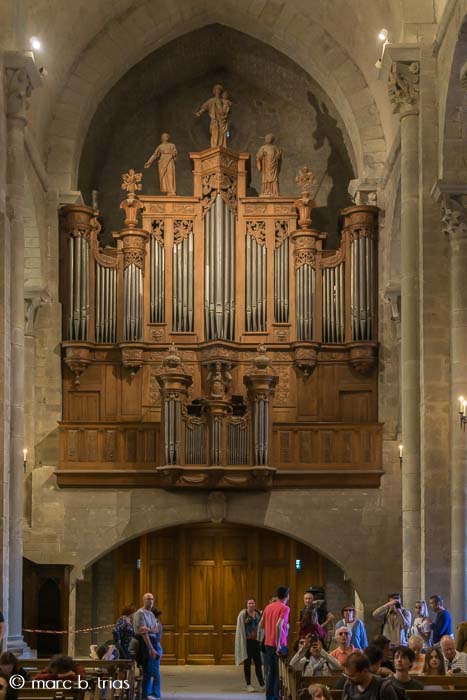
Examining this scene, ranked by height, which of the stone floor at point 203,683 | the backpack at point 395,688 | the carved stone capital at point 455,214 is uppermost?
the carved stone capital at point 455,214

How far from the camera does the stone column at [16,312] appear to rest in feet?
68.3

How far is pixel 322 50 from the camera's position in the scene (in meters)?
27.0

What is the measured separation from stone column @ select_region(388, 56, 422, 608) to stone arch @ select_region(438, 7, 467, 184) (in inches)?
28.7

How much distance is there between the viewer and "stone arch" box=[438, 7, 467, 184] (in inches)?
749

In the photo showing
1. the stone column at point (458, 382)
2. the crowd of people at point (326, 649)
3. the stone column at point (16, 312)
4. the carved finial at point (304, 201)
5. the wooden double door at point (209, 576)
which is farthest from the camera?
the wooden double door at point (209, 576)

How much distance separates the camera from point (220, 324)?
26.2 metres

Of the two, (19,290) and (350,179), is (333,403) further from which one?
(19,290)

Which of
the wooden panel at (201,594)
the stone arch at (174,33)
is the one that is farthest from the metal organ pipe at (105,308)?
the wooden panel at (201,594)

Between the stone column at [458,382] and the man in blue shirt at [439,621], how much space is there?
1319mm

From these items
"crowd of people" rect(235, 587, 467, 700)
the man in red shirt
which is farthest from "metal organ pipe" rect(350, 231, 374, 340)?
the man in red shirt

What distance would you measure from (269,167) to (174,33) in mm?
3263

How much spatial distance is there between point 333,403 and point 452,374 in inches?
270

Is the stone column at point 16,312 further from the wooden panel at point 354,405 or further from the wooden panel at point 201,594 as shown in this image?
the wooden panel at point 354,405

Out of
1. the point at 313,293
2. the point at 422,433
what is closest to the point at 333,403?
the point at 313,293
